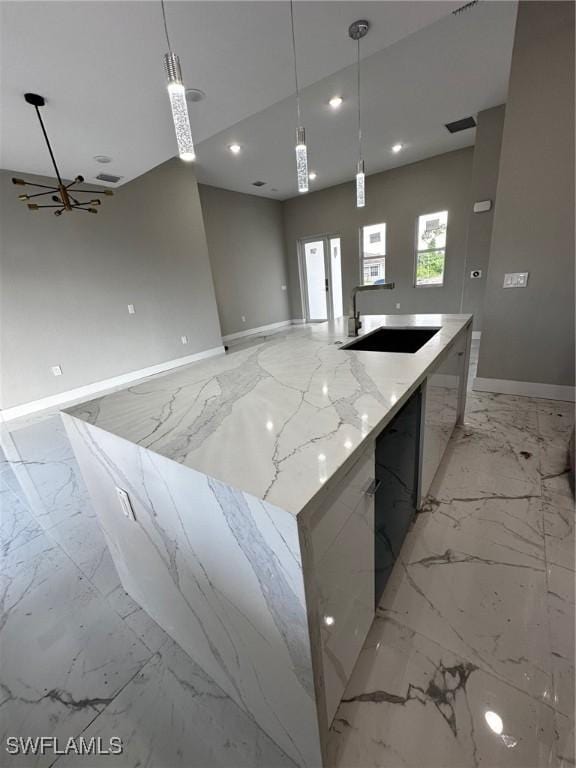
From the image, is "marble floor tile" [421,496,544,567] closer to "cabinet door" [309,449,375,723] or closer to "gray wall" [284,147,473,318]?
"cabinet door" [309,449,375,723]

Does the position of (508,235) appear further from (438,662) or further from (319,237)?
(319,237)

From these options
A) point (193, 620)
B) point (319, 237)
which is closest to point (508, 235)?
point (193, 620)

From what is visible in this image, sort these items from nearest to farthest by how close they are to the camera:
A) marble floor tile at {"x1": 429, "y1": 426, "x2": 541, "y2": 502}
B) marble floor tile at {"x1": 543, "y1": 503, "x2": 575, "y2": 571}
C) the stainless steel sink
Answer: marble floor tile at {"x1": 543, "y1": 503, "x2": 575, "y2": 571} < marble floor tile at {"x1": 429, "y1": 426, "x2": 541, "y2": 502} < the stainless steel sink

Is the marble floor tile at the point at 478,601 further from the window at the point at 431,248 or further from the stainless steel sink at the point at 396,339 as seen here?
the window at the point at 431,248

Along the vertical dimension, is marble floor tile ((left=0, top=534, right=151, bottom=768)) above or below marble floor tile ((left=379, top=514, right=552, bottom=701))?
above

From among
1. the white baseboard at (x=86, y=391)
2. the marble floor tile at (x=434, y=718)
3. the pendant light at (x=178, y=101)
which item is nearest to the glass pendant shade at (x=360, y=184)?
the pendant light at (x=178, y=101)

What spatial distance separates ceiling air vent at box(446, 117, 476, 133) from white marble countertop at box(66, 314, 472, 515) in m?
4.40

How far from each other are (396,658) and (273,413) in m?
1.00

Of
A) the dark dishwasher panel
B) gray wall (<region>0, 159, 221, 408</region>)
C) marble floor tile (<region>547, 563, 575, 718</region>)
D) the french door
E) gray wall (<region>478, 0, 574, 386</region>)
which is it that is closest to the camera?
marble floor tile (<region>547, 563, 575, 718</region>)

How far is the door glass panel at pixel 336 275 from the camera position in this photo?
690cm

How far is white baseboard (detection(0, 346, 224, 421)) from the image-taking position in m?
3.59

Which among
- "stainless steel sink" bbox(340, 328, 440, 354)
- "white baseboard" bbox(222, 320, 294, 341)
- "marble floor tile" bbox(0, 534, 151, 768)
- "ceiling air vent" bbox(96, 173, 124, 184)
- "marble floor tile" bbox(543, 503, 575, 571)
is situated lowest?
"marble floor tile" bbox(543, 503, 575, 571)

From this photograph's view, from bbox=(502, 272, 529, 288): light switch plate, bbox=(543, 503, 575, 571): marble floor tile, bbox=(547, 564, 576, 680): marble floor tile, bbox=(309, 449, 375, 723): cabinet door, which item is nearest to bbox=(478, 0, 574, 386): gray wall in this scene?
bbox=(502, 272, 529, 288): light switch plate

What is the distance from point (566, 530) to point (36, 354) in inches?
199
